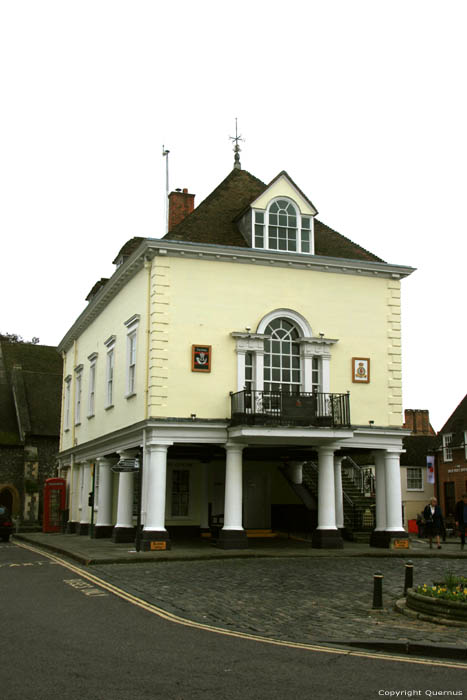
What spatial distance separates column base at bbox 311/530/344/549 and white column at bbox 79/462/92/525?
41.2ft

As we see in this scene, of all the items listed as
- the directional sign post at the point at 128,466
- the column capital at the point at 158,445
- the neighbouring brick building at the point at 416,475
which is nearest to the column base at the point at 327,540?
the column capital at the point at 158,445

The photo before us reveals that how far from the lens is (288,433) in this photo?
71.4 feet

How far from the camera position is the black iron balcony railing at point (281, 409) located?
2194cm

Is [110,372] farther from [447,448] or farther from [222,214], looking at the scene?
[447,448]

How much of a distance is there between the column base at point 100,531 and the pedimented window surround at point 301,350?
29.0ft

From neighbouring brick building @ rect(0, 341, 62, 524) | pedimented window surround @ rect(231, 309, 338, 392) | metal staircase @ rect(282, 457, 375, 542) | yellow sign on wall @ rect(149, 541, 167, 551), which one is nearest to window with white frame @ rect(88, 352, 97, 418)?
metal staircase @ rect(282, 457, 375, 542)

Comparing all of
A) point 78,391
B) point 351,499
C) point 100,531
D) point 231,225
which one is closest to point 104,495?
point 100,531

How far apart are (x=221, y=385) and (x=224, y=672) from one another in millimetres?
15631

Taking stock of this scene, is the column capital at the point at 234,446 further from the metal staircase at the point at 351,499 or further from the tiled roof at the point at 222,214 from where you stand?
the tiled roof at the point at 222,214

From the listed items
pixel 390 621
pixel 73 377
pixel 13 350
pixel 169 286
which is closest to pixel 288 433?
pixel 169 286

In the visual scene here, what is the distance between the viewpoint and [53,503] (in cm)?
3556

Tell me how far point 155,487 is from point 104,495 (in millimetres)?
6958

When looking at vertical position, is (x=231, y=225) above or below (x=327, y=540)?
above

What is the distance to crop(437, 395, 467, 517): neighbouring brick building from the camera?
1812 inches
